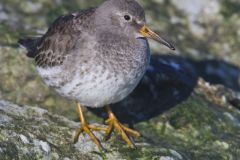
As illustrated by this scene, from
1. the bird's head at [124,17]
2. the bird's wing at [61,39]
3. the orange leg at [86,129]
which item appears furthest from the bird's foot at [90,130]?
the bird's head at [124,17]

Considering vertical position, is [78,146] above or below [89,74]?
below

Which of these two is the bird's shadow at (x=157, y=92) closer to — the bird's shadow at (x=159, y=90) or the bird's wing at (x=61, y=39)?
the bird's shadow at (x=159, y=90)

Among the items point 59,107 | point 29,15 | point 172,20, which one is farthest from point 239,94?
point 29,15

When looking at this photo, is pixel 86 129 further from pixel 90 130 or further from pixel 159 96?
pixel 159 96

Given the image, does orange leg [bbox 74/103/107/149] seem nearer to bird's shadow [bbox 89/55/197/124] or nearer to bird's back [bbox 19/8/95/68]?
bird's shadow [bbox 89/55/197/124]

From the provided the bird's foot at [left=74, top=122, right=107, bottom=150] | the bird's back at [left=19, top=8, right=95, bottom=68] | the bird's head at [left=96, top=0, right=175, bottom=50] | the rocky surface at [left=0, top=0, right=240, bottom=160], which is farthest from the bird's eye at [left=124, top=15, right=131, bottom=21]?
the rocky surface at [left=0, top=0, right=240, bottom=160]

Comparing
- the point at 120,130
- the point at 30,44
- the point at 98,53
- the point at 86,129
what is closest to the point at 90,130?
the point at 86,129

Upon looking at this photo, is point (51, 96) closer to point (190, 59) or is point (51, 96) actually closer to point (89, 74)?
point (89, 74)
